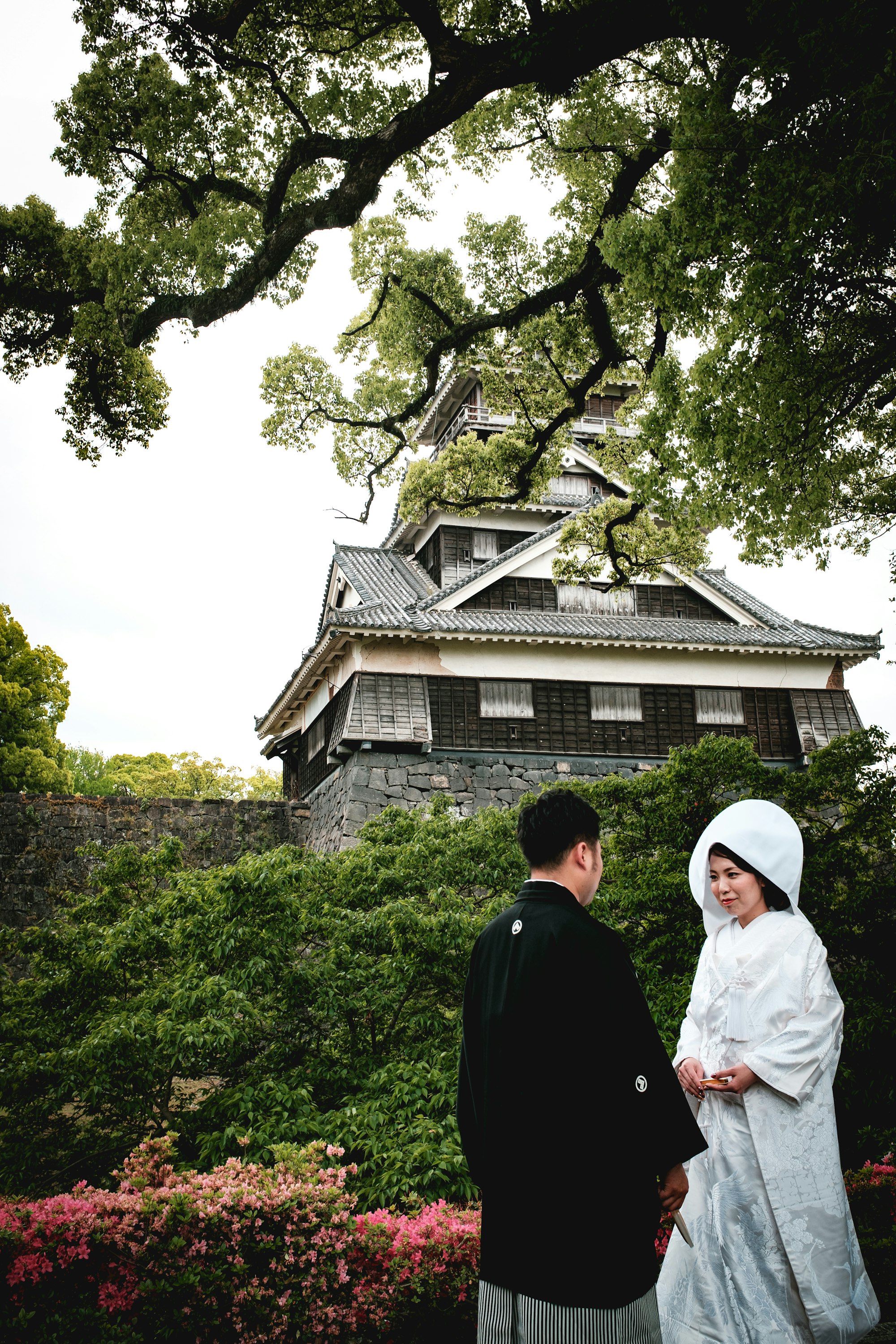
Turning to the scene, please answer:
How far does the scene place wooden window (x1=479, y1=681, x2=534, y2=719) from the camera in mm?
18016

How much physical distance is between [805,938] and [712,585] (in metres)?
17.1

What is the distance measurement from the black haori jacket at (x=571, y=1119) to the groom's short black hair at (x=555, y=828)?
14 cm

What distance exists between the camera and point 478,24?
787 cm

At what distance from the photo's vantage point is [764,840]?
11.6 feet

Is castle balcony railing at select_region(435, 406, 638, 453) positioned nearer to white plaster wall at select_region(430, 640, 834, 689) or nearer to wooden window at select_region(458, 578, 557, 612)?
wooden window at select_region(458, 578, 557, 612)

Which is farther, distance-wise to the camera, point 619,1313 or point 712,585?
point 712,585

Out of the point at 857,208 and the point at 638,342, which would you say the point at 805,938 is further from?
the point at 638,342

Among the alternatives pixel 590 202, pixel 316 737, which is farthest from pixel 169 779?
pixel 590 202

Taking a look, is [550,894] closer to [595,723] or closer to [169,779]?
[595,723]

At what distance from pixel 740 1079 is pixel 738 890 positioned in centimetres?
68

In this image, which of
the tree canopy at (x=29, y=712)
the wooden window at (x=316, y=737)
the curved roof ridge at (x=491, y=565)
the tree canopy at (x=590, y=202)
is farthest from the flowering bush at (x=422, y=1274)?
the tree canopy at (x=29, y=712)

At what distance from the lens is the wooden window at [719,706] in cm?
1919

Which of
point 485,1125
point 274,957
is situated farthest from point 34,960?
point 485,1125

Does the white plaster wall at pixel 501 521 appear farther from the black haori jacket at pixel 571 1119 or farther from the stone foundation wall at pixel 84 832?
the black haori jacket at pixel 571 1119
